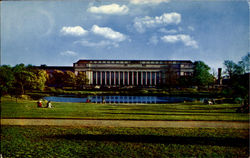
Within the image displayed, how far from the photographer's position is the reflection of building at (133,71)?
234 inches

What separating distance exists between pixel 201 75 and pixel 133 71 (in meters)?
2.01

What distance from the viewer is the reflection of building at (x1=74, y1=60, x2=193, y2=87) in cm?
595

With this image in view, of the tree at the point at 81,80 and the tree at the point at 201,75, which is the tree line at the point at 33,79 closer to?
the tree at the point at 81,80

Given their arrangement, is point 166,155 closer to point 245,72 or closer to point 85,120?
point 85,120

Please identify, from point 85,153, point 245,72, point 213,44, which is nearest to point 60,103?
point 85,153

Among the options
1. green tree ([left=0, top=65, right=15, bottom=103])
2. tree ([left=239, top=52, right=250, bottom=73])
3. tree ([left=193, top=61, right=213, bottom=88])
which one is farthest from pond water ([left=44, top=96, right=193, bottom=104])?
tree ([left=239, top=52, right=250, bottom=73])

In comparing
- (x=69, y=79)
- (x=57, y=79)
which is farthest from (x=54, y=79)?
(x=69, y=79)

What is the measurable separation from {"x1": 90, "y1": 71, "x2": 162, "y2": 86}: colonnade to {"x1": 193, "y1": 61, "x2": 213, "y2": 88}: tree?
1051 mm

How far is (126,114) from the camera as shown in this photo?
607cm

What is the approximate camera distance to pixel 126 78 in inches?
247

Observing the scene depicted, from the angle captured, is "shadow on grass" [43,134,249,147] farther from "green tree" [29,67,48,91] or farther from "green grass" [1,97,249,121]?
"green tree" [29,67,48,91]

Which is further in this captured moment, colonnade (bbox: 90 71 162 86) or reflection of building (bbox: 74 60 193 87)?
colonnade (bbox: 90 71 162 86)

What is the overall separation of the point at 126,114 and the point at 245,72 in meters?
3.56

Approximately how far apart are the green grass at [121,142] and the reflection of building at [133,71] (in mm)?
1453
